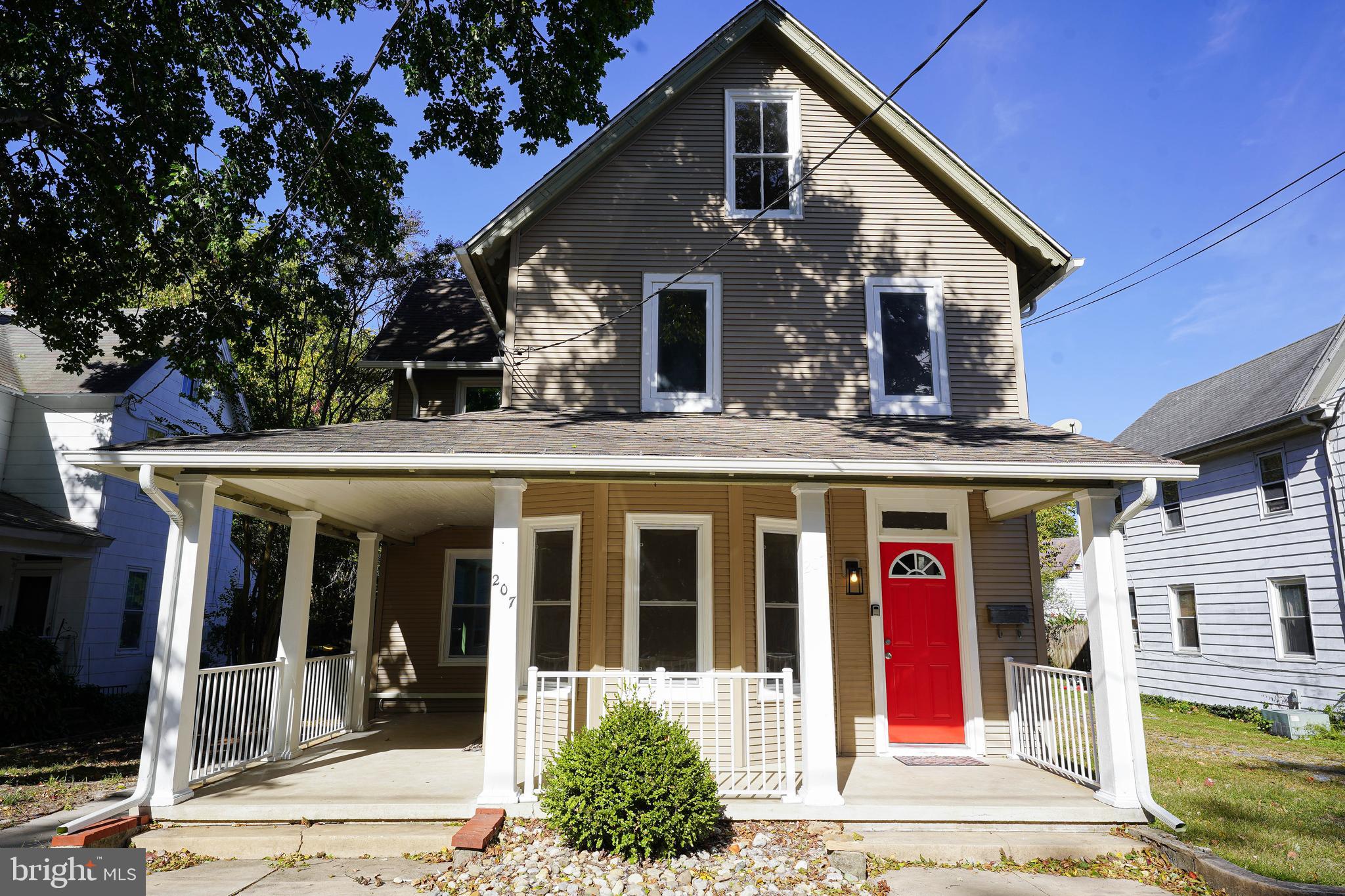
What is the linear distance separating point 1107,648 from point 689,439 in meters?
4.16

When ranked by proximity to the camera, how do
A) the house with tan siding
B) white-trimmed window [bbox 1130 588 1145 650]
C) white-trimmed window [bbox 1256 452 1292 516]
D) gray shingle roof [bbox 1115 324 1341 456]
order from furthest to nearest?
1. white-trimmed window [bbox 1130 588 1145 650]
2. gray shingle roof [bbox 1115 324 1341 456]
3. white-trimmed window [bbox 1256 452 1292 516]
4. the house with tan siding

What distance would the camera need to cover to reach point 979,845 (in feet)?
19.9

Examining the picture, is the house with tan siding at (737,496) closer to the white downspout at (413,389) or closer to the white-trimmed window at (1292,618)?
the white downspout at (413,389)

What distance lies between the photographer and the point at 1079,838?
616 cm

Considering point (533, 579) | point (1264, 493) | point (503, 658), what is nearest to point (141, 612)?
point (533, 579)

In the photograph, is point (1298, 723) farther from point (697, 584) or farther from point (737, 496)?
point (697, 584)

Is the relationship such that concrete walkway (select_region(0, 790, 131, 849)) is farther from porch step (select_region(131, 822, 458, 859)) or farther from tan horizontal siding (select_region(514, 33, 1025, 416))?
tan horizontal siding (select_region(514, 33, 1025, 416))

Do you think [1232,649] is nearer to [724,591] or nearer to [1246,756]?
[1246,756]

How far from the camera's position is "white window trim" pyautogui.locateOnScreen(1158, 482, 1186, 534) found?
629 inches

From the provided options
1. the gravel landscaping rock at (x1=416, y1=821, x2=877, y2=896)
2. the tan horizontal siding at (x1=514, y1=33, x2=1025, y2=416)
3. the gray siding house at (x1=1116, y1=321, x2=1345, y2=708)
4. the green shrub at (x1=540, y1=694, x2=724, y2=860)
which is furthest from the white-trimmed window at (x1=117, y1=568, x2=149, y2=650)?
the gray siding house at (x1=1116, y1=321, x2=1345, y2=708)

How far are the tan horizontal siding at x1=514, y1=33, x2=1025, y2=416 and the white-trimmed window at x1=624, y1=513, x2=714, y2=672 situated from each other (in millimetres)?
1797

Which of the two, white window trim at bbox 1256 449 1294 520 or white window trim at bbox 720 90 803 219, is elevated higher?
white window trim at bbox 720 90 803 219

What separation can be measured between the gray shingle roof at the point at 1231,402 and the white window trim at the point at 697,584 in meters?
11.4
